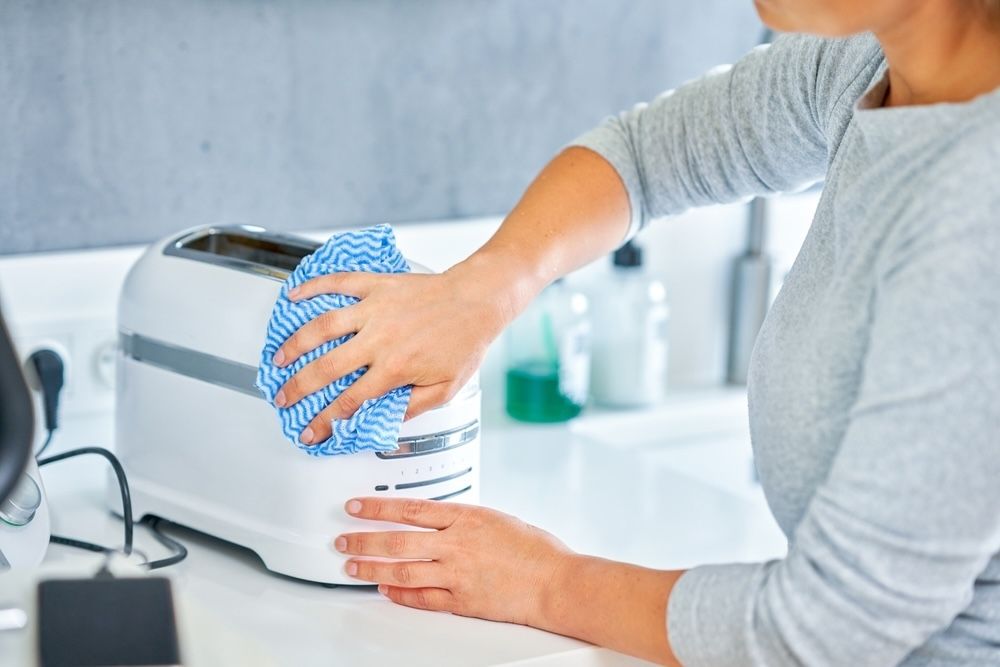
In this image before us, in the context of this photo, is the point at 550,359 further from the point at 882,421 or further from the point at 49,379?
the point at 882,421

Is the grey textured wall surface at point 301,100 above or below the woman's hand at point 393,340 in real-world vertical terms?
above

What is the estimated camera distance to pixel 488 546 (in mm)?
1033

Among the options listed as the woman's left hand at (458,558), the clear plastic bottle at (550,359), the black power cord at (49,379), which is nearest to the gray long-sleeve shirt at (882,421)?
the woman's left hand at (458,558)

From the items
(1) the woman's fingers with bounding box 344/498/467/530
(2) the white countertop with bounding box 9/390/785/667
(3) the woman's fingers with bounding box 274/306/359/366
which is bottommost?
(2) the white countertop with bounding box 9/390/785/667

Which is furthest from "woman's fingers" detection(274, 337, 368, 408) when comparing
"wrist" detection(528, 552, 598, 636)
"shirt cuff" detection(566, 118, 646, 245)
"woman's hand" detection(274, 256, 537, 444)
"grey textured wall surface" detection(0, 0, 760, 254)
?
"grey textured wall surface" detection(0, 0, 760, 254)

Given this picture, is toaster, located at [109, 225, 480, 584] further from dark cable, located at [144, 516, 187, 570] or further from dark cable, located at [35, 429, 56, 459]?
dark cable, located at [35, 429, 56, 459]

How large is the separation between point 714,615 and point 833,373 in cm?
18

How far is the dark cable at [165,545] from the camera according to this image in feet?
3.72

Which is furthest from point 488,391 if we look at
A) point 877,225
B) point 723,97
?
point 877,225

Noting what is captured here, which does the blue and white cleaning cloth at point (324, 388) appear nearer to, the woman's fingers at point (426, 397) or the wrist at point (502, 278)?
the woman's fingers at point (426, 397)

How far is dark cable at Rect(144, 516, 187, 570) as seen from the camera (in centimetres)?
113

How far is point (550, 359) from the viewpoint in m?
1.61

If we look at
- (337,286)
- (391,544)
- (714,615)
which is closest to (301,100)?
(337,286)

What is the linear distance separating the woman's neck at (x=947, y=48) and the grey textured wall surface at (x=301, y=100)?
0.76 metres
